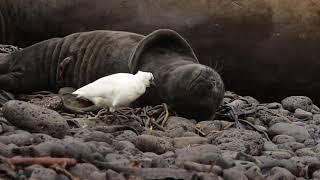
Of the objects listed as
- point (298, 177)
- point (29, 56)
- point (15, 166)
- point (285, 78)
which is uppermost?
point (15, 166)

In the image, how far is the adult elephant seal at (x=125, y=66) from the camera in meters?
5.46

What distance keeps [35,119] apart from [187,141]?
984 mm

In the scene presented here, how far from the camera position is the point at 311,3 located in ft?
26.9

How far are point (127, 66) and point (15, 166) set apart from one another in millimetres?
3026

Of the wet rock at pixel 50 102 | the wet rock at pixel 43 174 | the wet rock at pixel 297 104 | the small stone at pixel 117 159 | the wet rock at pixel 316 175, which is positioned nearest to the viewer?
the wet rock at pixel 43 174

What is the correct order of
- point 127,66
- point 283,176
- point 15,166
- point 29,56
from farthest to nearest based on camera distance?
point 29,56
point 127,66
point 283,176
point 15,166

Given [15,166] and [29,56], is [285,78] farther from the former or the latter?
[15,166]

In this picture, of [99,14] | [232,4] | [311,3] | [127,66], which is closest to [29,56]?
[127,66]

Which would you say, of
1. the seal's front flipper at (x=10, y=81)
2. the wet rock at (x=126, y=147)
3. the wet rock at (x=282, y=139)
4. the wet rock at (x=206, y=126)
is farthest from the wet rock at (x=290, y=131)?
the seal's front flipper at (x=10, y=81)

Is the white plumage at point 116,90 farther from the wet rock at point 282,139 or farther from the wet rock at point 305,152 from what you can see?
the wet rock at point 305,152

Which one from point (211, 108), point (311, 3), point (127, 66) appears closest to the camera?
point (211, 108)

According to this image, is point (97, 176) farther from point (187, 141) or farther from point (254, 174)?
point (187, 141)

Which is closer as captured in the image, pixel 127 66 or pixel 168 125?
pixel 168 125

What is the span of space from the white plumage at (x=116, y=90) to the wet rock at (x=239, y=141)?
691 millimetres
